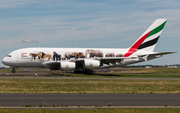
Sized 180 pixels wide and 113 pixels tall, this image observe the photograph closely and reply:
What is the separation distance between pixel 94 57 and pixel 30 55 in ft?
42.7

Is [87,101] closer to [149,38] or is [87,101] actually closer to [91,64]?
[91,64]

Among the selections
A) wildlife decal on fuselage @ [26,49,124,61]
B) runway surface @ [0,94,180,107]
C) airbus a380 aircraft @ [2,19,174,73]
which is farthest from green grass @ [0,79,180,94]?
wildlife decal on fuselage @ [26,49,124,61]

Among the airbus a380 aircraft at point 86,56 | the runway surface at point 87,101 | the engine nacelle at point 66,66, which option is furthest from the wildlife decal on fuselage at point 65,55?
the runway surface at point 87,101

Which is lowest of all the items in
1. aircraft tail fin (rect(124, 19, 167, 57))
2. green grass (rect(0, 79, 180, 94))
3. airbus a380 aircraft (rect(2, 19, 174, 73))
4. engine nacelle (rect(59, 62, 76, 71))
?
green grass (rect(0, 79, 180, 94))

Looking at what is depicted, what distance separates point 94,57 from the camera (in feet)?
155

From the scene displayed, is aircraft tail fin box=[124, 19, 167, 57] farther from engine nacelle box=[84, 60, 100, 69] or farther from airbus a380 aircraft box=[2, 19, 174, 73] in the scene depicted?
engine nacelle box=[84, 60, 100, 69]

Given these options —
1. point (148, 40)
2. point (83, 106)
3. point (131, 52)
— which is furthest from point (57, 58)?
point (83, 106)

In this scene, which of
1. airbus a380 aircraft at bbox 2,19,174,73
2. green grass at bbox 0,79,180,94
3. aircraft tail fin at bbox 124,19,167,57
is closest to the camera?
green grass at bbox 0,79,180,94

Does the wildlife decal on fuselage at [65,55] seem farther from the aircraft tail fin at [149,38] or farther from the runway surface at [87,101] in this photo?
the runway surface at [87,101]

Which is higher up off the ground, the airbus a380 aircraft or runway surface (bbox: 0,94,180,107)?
the airbus a380 aircraft

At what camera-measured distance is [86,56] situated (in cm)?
4694

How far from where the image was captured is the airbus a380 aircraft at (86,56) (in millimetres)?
43906

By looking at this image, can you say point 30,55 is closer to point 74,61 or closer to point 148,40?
point 74,61

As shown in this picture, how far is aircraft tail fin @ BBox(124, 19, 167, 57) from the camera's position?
1918 inches
